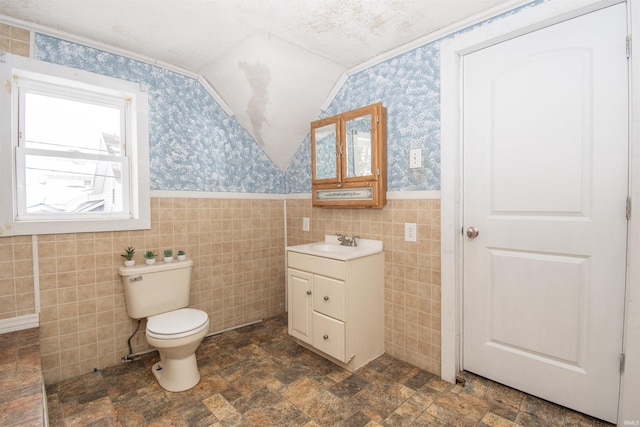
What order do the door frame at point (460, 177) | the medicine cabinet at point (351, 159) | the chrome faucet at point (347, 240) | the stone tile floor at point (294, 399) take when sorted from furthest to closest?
the chrome faucet at point (347, 240)
the medicine cabinet at point (351, 159)
the stone tile floor at point (294, 399)
the door frame at point (460, 177)

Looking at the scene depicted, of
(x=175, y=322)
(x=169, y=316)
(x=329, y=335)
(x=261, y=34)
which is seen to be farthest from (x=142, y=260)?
(x=261, y=34)

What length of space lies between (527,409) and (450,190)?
127 cm

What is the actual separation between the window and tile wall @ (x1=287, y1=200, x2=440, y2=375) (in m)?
1.79

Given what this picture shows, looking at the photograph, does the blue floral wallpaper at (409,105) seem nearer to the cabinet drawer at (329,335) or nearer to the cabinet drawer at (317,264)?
the cabinet drawer at (317,264)

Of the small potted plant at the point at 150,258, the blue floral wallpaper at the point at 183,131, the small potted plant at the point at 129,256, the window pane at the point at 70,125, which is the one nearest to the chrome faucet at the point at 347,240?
the blue floral wallpaper at the point at 183,131

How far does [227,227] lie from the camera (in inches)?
107

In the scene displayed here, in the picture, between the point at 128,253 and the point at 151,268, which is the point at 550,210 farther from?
the point at 128,253

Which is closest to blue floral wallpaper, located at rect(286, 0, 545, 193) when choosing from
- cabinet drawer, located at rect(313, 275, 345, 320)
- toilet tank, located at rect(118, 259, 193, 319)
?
cabinet drawer, located at rect(313, 275, 345, 320)

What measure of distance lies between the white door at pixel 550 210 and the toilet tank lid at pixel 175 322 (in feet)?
5.71

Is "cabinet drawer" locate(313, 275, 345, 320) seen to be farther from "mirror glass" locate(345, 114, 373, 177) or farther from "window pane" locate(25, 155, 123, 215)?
"window pane" locate(25, 155, 123, 215)

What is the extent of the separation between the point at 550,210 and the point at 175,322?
2.30m

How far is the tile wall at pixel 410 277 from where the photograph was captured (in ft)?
6.56

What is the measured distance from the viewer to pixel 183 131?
2.45 m

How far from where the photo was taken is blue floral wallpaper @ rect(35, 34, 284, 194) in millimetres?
2051
